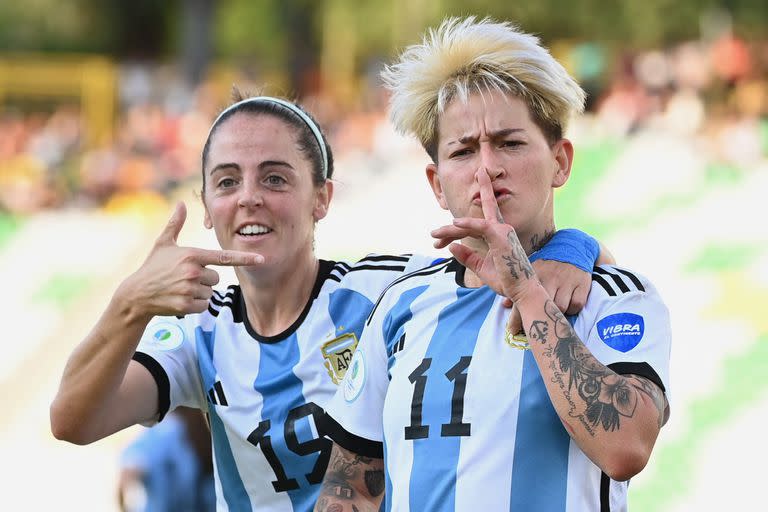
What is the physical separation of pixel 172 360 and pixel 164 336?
11cm

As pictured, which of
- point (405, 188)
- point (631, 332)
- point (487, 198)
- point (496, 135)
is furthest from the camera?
point (405, 188)

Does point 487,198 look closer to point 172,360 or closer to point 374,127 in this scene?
point 172,360

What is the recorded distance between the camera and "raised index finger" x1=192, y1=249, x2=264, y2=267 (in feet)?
9.73

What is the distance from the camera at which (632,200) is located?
15844 millimetres

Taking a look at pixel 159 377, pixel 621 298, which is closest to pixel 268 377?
pixel 159 377

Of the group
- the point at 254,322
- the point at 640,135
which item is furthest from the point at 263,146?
the point at 640,135

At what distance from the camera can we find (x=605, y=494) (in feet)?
8.50

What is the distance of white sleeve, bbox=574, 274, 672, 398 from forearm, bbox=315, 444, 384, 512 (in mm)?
773

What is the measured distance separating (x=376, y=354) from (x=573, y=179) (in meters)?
14.1

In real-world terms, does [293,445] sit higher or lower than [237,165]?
lower

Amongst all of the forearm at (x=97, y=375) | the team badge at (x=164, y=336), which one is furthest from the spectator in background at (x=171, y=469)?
the forearm at (x=97, y=375)

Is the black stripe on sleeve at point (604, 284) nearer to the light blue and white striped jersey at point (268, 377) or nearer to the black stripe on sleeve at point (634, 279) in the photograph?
the black stripe on sleeve at point (634, 279)

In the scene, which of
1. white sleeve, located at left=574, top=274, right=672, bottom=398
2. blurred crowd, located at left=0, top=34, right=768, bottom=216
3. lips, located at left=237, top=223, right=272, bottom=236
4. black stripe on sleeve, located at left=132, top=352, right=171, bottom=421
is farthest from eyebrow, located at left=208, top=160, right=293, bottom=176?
blurred crowd, located at left=0, top=34, right=768, bottom=216

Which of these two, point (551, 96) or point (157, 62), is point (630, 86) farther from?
point (157, 62)
